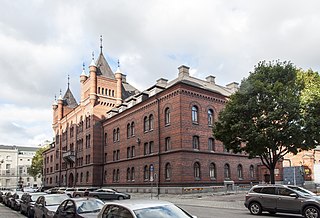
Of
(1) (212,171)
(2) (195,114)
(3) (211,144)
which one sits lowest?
(1) (212,171)

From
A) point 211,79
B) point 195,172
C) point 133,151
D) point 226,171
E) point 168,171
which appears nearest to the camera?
point 195,172

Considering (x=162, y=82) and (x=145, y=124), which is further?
(x=162, y=82)

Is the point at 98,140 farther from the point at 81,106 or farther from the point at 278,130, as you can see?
the point at 278,130

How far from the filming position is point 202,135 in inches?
1426

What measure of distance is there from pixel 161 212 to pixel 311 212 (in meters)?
11.0

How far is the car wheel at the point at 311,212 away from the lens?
1485 centimetres

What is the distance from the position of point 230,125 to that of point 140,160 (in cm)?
1892

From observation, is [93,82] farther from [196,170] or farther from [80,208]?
[80,208]

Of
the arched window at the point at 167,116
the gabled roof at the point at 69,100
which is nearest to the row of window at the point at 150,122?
the arched window at the point at 167,116

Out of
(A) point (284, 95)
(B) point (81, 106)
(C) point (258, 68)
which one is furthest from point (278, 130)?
(B) point (81, 106)

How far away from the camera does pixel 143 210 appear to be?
21.6 feet

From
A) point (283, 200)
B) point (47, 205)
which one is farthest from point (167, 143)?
point (47, 205)

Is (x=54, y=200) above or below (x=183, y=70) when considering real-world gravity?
below

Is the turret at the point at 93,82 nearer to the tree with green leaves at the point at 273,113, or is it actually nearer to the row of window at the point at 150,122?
the row of window at the point at 150,122
